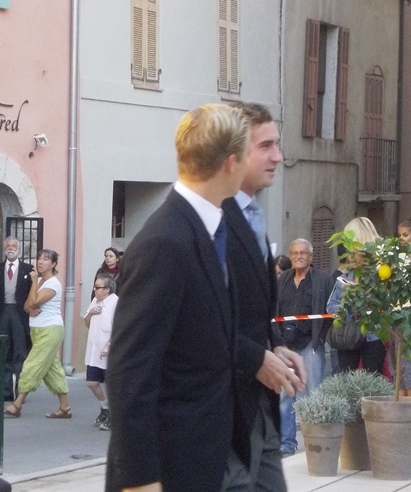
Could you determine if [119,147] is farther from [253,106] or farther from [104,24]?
[253,106]

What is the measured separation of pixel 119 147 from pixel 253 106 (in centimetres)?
1382

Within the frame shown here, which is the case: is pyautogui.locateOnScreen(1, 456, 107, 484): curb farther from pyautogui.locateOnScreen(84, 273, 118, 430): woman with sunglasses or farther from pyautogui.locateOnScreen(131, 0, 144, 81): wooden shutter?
pyautogui.locateOnScreen(131, 0, 144, 81): wooden shutter

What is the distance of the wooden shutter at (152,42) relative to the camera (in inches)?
739

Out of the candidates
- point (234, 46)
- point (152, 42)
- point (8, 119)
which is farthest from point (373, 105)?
point (8, 119)

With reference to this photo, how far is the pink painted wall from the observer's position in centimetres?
1639

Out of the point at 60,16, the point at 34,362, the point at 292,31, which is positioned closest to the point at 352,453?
the point at 34,362

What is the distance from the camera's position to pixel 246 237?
407 centimetres

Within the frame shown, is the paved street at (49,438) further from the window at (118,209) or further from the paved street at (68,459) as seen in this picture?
the window at (118,209)

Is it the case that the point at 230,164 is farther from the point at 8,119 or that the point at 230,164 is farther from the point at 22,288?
the point at 8,119

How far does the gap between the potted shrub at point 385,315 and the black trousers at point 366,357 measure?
77.6 inches

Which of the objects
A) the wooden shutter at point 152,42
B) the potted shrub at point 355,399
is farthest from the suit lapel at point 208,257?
the wooden shutter at point 152,42

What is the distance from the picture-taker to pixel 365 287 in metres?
8.47

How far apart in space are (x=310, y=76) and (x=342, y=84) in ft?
4.08

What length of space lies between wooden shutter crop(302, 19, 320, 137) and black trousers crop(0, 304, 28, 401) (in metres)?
9.18
